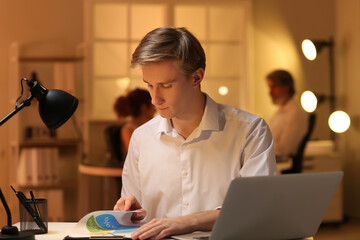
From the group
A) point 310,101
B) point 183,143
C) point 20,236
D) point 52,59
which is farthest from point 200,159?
point 52,59

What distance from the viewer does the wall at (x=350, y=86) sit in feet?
23.0

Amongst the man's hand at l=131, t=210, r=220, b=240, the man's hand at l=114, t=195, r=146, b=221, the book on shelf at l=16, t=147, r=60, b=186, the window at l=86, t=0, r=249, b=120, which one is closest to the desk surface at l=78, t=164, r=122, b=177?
→ the book on shelf at l=16, t=147, r=60, b=186

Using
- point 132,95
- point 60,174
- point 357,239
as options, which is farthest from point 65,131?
point 357,239

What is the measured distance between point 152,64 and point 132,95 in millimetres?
3235

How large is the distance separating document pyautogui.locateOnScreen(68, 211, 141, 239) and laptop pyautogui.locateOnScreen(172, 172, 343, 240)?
0.21m

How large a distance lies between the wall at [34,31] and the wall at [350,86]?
2.91m

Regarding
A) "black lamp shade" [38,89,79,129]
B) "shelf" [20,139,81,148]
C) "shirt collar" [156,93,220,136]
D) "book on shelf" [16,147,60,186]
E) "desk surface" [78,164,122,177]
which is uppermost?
"black lamp shade" [38,89,79,129]

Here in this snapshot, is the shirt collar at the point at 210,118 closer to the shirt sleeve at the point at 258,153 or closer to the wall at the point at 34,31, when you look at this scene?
the shirt sleeve at the point at 258,153

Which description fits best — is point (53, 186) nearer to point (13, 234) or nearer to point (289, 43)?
point (289, 43)

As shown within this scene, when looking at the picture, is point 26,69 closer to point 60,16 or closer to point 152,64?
point 60,16

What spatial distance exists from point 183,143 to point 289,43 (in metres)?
5.46

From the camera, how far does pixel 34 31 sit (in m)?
6.76

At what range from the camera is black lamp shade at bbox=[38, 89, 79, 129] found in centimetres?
182

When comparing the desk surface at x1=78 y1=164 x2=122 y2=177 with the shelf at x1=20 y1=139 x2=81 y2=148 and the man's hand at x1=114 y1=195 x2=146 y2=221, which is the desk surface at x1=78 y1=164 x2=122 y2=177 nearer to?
the shelf at x1=20 y1=139 x2=81 y2=148
